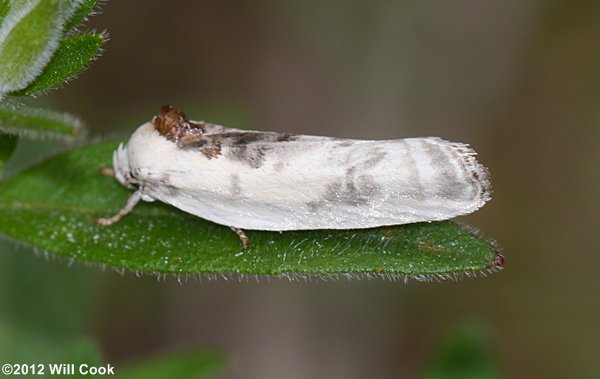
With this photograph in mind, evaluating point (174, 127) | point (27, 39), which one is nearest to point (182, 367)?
point (174, 127)

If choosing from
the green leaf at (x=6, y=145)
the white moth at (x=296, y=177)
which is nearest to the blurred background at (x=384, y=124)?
the green leaf at (x=6, y=145)

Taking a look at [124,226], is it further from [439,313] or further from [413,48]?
[413,48]

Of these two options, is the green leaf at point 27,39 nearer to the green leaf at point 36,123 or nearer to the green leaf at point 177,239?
the green leaf at point 36,123

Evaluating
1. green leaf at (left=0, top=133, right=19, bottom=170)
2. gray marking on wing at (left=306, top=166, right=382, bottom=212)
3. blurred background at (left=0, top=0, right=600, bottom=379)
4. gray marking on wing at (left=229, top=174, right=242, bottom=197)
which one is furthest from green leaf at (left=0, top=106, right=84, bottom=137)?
blurred background at (left=0, top=0, right=600, bottom=379)

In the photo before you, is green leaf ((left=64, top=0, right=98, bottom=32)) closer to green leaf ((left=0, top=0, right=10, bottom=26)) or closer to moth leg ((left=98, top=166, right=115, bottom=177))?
green leaf ((left=0, top=0, right=10, bottom=26))

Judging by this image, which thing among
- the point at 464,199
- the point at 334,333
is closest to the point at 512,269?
the point at 334,333

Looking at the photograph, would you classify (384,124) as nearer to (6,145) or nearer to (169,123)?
(169,123)
